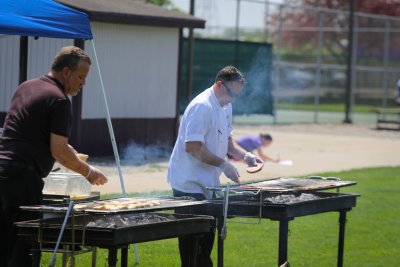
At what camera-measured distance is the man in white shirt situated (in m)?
7.39

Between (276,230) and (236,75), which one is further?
(276,230)

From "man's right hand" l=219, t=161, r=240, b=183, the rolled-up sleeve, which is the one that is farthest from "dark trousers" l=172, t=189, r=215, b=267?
the rolled-up sleeve

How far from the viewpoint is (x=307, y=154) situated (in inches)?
785

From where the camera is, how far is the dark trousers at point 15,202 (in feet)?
20.8

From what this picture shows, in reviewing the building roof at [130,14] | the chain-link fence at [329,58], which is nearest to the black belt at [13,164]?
the building roof at [130,14]

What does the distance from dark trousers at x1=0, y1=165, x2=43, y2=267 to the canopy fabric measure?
234 cm

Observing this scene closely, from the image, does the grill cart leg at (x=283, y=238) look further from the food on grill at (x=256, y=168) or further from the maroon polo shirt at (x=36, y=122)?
the maroon polo shirt at (x=36, y=122)

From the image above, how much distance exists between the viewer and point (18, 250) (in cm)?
649

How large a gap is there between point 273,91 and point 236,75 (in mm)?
20891

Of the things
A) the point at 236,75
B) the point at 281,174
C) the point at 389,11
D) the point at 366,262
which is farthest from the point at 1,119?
the point at 389,11

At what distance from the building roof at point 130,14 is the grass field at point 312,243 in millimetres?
5213

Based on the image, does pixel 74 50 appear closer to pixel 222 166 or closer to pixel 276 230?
pixel 222 166

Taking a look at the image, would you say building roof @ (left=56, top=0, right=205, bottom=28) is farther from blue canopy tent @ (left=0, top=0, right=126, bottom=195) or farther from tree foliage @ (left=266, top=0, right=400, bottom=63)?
tree foliage @ (left=266, top=0, right=400, bottom=63)

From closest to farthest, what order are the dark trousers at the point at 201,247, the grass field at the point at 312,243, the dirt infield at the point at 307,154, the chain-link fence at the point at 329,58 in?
the dark trousers at the point at 201,247 → the grass field at the point at 312,243 → the dirt infield at the point at 307,154 → the chain-link fence at the point at 329,58
